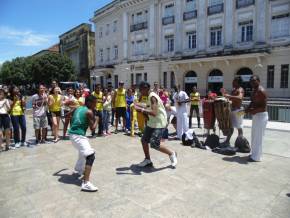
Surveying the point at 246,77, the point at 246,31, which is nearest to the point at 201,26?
the point at 246,31

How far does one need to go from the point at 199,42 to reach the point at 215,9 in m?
3.39

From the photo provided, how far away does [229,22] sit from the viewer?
79.0 ft

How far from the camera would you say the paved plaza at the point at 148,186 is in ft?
12.0

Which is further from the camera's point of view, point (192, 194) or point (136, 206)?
point (192, 194)

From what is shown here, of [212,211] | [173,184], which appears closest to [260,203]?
[212,211]

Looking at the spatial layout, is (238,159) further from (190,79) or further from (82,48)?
(82,48)

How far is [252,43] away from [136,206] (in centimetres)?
2257

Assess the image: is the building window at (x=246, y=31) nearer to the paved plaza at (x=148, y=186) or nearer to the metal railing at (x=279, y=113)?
the metal railing at (x=279, y=113)

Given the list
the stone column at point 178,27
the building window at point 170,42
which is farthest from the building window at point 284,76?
the building window at point 170,42

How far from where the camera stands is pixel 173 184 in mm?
4547

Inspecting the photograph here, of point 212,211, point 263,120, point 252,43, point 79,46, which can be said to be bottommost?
point 212,211

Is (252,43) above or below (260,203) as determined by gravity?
above

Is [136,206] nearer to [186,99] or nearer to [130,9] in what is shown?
[186,99]

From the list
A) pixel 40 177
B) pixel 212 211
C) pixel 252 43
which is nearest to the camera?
pixel 212 211
